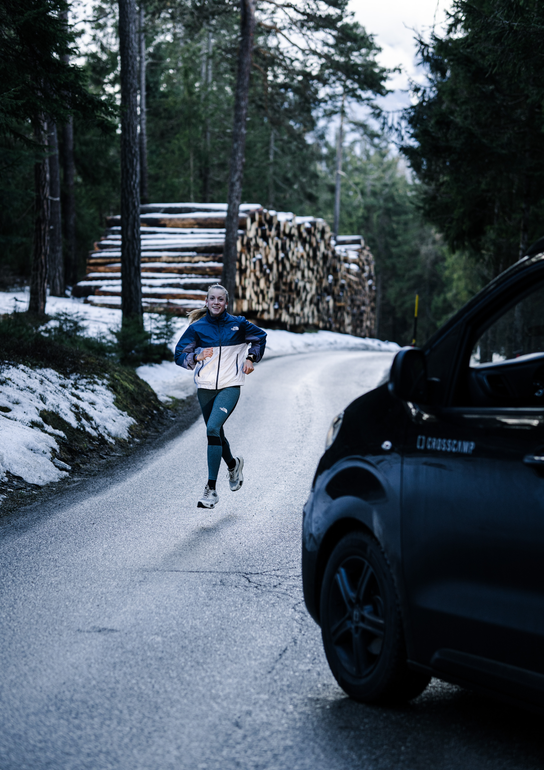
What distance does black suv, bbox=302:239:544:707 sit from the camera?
2.81m

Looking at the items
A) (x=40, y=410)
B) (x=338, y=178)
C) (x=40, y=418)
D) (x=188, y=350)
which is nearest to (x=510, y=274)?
(x=188, y=350)

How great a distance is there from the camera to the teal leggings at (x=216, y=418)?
25.3 ft

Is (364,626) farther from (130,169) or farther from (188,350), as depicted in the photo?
(130,169)

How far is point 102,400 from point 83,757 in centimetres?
921

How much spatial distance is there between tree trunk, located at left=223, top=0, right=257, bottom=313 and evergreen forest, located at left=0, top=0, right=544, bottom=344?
1.28m

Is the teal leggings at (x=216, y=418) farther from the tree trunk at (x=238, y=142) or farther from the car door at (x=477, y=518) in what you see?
the tree trunk at (x=238, y=142)

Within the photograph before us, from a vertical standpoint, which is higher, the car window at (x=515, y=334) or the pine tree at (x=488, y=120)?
the pine tree at (x=488, y=120)

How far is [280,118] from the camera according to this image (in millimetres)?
32688

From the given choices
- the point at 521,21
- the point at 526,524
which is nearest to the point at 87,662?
the point at 526,524

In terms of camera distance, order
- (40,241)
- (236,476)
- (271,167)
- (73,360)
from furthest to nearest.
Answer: (271,167) → (40,241) → (73,360) → (236,476)

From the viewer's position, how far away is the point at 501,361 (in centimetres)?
382

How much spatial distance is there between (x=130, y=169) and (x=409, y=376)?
16.1 meters

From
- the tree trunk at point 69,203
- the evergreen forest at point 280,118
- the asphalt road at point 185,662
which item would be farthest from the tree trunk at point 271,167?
the asphalt road at point 185,662

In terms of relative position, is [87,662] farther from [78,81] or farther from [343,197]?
[343,197]
